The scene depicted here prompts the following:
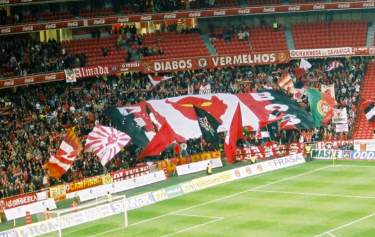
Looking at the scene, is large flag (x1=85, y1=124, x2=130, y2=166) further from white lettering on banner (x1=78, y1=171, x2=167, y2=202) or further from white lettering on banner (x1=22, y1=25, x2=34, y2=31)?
white lettering on banner (x1=22, y1=25, x2=34, y2=31)

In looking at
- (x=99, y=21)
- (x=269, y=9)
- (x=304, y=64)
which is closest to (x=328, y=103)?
(x=304, y=64)

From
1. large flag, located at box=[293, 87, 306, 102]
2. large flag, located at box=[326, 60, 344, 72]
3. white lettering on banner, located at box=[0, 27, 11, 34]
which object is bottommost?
large flag, located at box=[293, 87, 306, 102]

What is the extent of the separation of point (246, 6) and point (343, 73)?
10.6 meters

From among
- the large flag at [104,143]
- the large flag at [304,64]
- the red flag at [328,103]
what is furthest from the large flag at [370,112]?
the large flag at [104,143]

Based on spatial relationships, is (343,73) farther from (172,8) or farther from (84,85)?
(84,85)

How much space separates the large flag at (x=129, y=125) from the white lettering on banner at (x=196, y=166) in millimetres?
3277

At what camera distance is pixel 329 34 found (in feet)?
252

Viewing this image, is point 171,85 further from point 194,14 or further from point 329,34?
point 329,34

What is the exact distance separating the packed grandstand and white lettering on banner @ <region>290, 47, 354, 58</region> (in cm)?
9

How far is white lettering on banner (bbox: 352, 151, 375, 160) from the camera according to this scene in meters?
62.1

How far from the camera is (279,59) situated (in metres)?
72.9

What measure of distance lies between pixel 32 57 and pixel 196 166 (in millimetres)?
15305

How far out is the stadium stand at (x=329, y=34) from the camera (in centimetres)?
A: 7562

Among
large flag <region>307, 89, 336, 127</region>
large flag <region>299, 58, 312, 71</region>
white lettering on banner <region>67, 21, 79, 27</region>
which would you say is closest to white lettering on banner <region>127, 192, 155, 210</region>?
white lettering on banner <region>67, 21, 79, 27</region>
